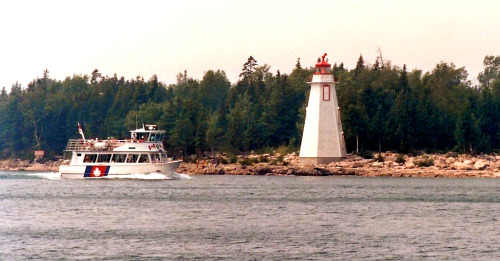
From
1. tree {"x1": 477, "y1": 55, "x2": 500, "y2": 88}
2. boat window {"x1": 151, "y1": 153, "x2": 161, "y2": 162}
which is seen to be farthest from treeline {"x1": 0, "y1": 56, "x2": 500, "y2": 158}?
boat window {"x1": 151, "y1": 153, "x2": 161, "y2": 162}

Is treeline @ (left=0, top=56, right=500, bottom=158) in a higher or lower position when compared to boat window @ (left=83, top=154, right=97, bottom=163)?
higher

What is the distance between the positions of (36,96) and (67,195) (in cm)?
8531

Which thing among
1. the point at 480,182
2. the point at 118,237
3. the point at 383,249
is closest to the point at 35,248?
the point at 118,237

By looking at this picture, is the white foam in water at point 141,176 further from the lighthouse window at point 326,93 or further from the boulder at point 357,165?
the boulder at point 357,165

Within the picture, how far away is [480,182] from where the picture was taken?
85438 mm

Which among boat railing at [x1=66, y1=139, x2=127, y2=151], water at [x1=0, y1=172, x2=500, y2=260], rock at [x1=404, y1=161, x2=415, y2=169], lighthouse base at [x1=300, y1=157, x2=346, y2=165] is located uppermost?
boat railing at [x1=66, y1=139, x2=127, y2=151]

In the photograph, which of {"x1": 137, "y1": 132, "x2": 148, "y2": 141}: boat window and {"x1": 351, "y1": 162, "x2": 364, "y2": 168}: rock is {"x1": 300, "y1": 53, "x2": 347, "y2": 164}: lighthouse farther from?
{"x1": 137, "y1": 132, "x2": 148, "y2": 141}: boat window

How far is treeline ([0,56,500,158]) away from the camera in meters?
106

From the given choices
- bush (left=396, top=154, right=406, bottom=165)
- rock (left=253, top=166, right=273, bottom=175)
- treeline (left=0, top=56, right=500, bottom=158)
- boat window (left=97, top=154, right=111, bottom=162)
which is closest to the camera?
boat window (left=97, top=154, right=111, bottom=162)

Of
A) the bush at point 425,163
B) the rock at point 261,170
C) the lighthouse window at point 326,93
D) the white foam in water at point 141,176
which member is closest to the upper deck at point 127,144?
the white foam in water at point 141,176

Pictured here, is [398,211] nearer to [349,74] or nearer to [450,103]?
[450,103]

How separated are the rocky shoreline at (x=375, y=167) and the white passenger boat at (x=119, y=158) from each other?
15.5 m

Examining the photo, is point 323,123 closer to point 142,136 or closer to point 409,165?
point 409,165

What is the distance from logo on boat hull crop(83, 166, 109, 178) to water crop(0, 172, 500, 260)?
268 inches
